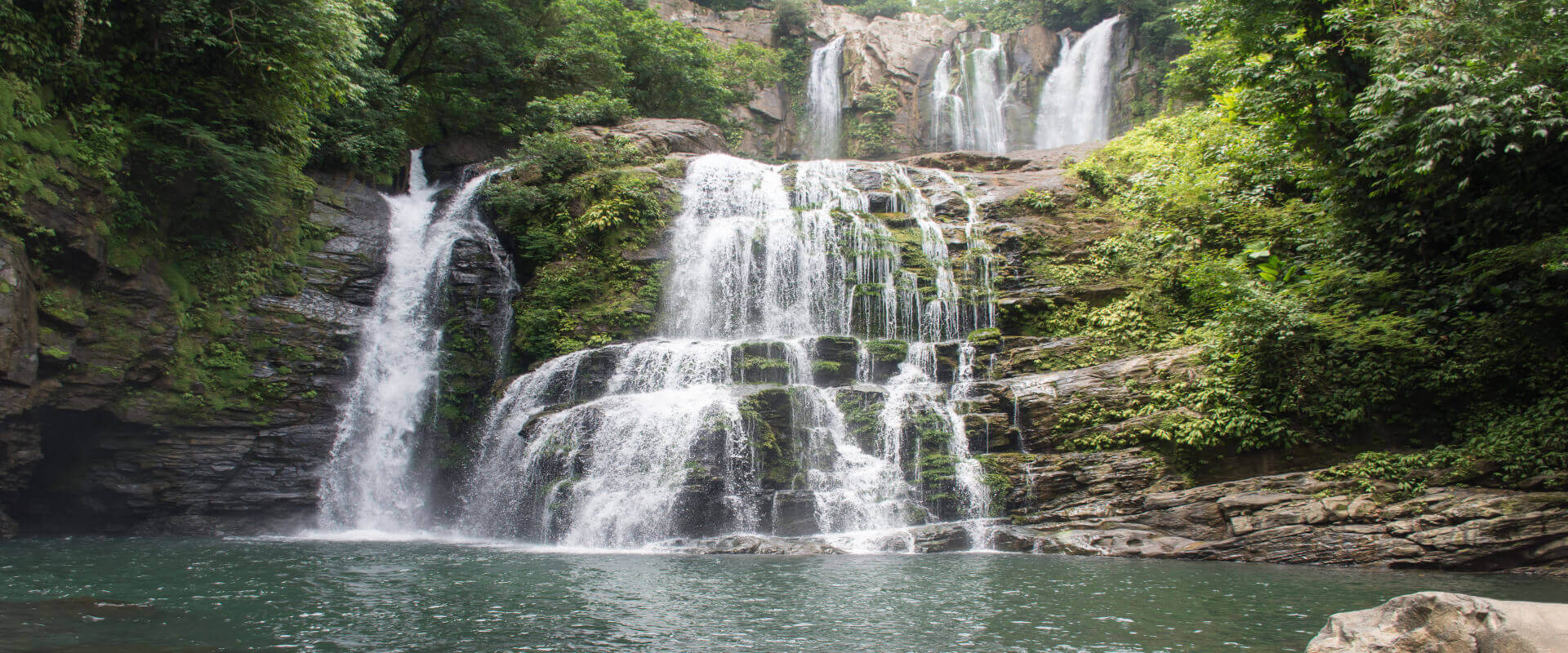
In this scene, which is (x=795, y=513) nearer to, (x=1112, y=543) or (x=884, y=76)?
(x=1112, y=543)

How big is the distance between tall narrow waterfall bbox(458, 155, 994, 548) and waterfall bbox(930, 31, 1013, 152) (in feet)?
40.7

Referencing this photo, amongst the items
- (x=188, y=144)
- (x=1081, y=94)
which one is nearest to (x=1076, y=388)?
(x=188, y=144)

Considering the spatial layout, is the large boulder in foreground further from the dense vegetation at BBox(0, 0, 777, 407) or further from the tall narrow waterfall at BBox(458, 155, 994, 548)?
the dense vegetation at BBox(0, 0, 777, 407)

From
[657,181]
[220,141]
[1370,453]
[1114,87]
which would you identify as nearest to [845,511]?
[1370,453]

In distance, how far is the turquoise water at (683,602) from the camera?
18.5ft

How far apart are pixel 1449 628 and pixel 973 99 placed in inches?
1257

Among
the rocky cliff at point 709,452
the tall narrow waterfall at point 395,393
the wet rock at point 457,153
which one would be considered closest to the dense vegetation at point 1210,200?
the rocky cliff at point 709,452

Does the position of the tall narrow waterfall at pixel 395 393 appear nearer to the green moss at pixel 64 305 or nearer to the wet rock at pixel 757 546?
the green moss at pixel 64 305

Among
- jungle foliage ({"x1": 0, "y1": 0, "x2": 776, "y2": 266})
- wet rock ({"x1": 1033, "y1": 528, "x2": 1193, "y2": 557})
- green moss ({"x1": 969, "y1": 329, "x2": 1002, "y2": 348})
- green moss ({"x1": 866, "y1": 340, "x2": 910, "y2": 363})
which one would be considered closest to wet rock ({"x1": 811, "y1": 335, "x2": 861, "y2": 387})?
green moss ({"x1": 866, "y1": 340, "x2": 910, "y2": 363})

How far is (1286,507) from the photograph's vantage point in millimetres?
10164

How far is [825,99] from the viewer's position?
34219mm

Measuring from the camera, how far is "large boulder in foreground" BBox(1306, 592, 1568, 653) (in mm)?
3447

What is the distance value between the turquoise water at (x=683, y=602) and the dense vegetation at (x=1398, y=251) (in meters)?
2.35

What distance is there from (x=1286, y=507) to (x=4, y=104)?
19037mm
